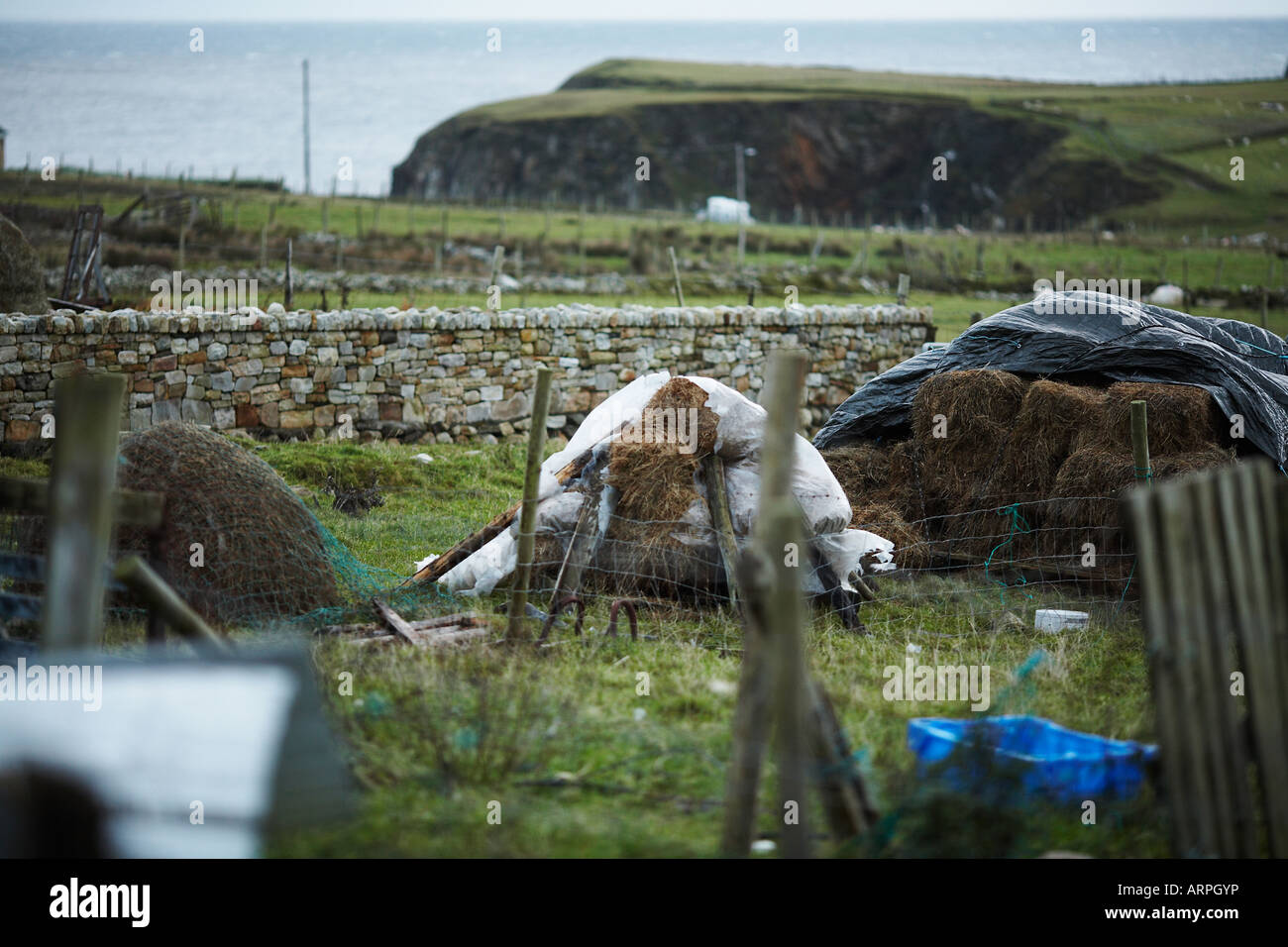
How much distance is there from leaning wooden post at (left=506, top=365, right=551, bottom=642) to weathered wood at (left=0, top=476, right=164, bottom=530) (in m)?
2.13

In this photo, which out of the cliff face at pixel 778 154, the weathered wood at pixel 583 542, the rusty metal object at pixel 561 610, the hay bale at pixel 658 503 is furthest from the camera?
the cliff face at pixel 778 154

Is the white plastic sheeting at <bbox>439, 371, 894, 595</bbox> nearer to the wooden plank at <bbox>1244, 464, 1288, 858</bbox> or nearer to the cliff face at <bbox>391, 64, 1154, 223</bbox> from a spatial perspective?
the wooden plank at <bbox>1244, 464, 1288, 858</bbox>

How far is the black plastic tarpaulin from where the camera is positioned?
330 inches

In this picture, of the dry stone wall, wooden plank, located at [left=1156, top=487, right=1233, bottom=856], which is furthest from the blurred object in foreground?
the dry stone wall

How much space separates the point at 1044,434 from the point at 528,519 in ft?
15.3

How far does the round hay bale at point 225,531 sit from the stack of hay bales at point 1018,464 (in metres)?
4.19

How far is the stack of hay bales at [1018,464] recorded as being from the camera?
790cm

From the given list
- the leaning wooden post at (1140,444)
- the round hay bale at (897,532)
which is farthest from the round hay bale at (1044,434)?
the leaning wooden post at (1140,444)

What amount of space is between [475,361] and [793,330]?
450 cm

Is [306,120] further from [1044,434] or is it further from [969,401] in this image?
[1044,434]

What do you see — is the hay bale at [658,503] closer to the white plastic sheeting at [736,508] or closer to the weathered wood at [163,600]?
the white plastic sheeting at [736,508]

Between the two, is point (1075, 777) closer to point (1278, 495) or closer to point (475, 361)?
point (1278, 495)

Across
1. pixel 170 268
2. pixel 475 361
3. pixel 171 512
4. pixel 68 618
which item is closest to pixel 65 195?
pixel 170 268
